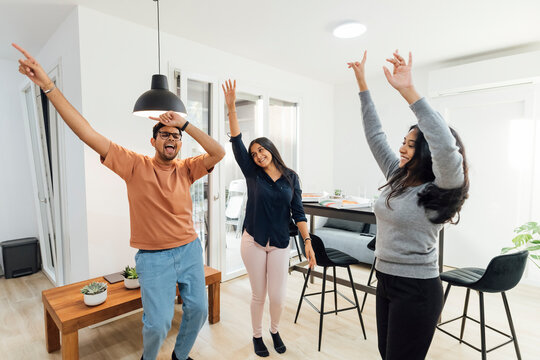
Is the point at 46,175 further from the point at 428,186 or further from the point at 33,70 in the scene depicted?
the point at 428,186

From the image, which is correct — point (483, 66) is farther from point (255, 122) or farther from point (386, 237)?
point (386, 237)

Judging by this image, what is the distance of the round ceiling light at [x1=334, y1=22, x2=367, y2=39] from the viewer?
9.09ft

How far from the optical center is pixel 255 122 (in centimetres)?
392

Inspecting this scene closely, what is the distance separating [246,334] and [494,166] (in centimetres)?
332

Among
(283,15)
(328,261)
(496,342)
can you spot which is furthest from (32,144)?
(496,342)

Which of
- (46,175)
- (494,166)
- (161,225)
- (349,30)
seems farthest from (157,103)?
(494,166)

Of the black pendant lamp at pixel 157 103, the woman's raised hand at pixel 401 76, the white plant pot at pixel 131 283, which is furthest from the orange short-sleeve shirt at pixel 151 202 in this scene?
the woman's raised hand at pixel 401 76

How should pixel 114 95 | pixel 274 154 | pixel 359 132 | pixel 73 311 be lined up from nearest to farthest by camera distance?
pixel 73 311 < pixel 274 154 < pixel 114 95 < pixel 359 132

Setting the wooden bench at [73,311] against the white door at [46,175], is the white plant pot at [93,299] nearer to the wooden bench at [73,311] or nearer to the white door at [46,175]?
the wooden bench at [73,311]

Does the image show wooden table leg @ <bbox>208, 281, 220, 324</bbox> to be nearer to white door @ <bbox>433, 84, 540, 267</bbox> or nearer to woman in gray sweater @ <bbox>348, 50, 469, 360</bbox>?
woman in gray sweater @ <bbox>348, 50, 469, 360</bbox>

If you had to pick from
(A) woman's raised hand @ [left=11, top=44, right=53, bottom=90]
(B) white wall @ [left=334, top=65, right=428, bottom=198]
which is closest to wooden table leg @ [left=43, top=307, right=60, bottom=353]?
(A) woman's raised hand @ [left=11, top=44, right=53, bottom=90]

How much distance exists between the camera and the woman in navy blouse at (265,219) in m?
2.09

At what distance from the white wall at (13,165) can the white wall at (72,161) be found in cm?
125

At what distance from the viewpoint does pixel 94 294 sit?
206cm
